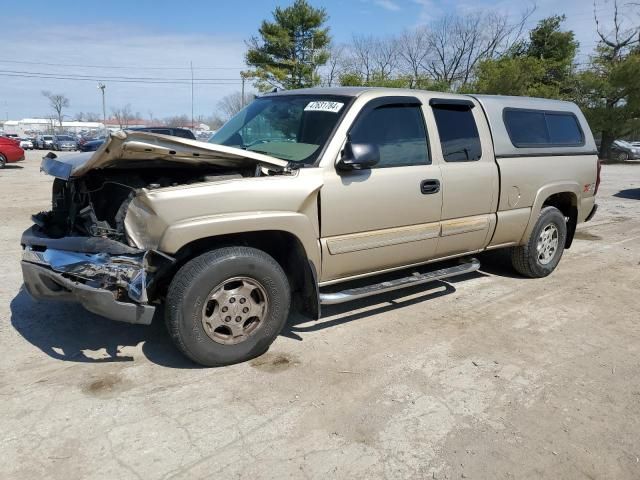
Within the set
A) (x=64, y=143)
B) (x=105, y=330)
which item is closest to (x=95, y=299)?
(x=105, y=330)

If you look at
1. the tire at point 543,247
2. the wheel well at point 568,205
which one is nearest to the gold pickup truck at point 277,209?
the tire at point 543,247

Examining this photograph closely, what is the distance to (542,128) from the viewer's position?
18.0ft

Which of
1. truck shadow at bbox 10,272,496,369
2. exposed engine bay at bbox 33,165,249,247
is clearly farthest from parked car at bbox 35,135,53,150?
exposed engine bay at bbox 33,165,249,247

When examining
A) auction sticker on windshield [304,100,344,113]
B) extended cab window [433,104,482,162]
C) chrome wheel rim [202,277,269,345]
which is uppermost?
auction sticker on windshield [304,100,344,113]

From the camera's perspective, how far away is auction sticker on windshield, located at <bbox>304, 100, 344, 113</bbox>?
400 cm

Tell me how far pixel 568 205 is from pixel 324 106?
11.6ft

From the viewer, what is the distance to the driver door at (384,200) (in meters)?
3.82

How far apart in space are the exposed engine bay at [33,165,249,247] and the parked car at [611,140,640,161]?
115ft

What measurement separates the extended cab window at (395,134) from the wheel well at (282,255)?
3.08 ft

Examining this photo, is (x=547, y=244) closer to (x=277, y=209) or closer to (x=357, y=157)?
(x=357, y=157)

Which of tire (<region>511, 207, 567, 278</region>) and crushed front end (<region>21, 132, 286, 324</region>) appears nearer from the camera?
crushed front end (<region>21, 132, 286, 324</region>)

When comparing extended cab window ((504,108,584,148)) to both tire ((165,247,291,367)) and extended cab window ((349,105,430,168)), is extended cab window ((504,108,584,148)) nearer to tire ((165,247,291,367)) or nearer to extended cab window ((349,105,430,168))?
extended cab window ((349,105,430,168))

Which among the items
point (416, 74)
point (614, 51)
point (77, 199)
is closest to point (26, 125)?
point (416, 74)

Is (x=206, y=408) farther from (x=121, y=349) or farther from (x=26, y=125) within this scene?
(x=26, y=125)
